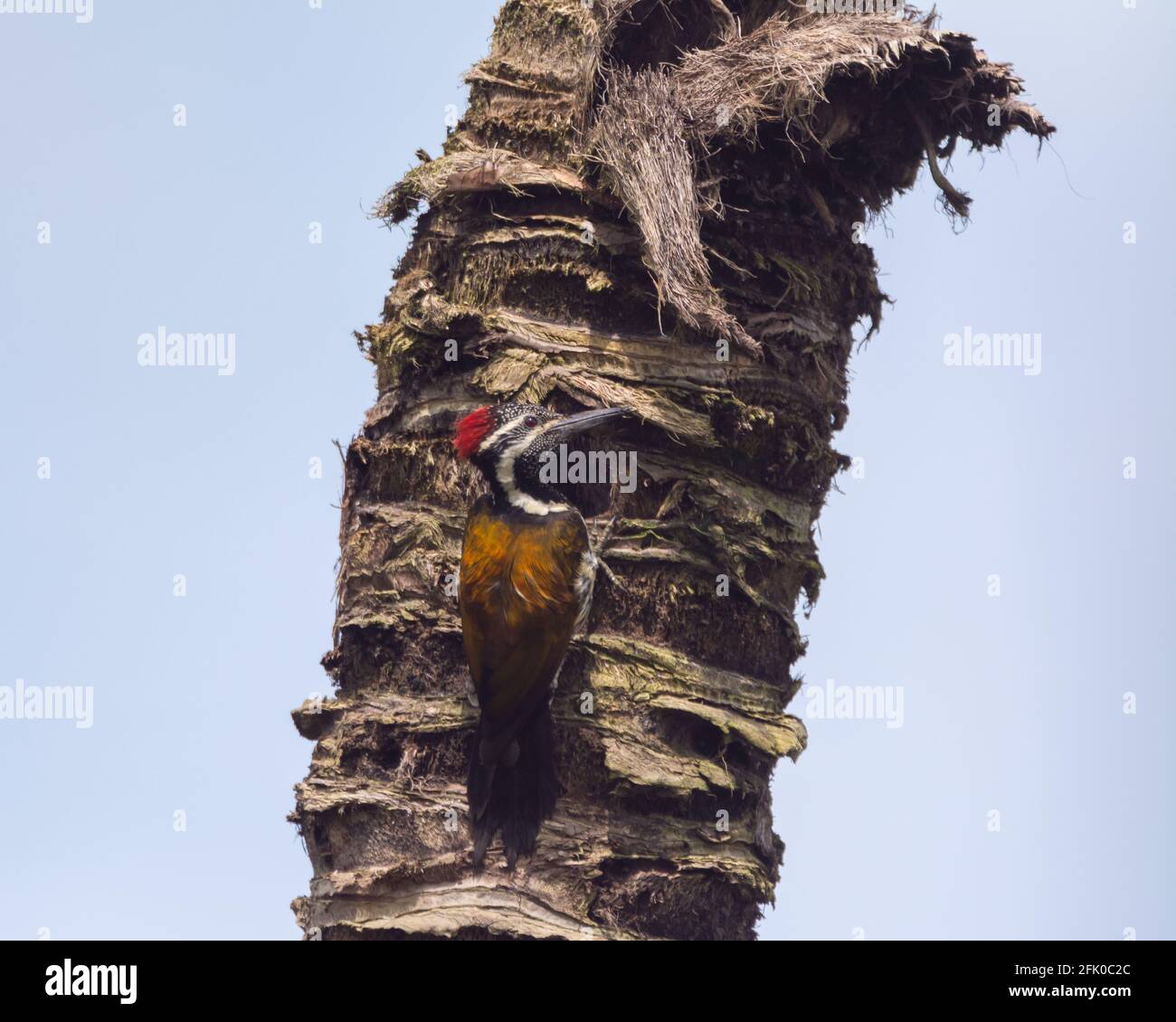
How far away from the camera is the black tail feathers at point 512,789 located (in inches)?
210

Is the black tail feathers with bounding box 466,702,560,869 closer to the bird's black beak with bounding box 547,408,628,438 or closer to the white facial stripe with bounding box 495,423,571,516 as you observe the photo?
the white facial stripe with bounding box 495,423,571,516

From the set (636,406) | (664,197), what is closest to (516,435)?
(636,406)

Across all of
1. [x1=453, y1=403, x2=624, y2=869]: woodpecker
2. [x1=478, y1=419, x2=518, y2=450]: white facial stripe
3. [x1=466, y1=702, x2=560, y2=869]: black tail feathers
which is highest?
[x1=478, y1=419, x2=518, y2=450]: white facial stripe

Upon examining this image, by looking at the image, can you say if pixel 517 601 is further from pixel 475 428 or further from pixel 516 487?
pixel 475 428

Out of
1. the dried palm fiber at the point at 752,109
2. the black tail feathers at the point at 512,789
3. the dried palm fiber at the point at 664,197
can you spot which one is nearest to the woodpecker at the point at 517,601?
the black tail feathers at the point at 512,789

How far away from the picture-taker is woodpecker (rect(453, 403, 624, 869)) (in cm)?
539

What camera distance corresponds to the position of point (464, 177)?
6.07 metres

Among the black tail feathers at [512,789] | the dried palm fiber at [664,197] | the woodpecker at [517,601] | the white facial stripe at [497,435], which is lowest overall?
the black tail feathers at [512,789]

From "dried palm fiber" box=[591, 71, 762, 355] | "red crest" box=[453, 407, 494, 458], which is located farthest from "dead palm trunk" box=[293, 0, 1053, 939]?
"red crest" box=[453, 407, 494, 458]

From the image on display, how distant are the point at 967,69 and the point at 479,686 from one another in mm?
3248

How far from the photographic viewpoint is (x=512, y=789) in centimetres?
538

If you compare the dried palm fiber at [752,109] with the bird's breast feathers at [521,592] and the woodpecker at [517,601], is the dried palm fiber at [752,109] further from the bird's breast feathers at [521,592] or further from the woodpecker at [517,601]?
the bird's breast feathers at [521,592]

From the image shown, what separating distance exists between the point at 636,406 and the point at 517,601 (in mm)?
848

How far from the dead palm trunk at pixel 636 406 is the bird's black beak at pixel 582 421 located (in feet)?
0.23
